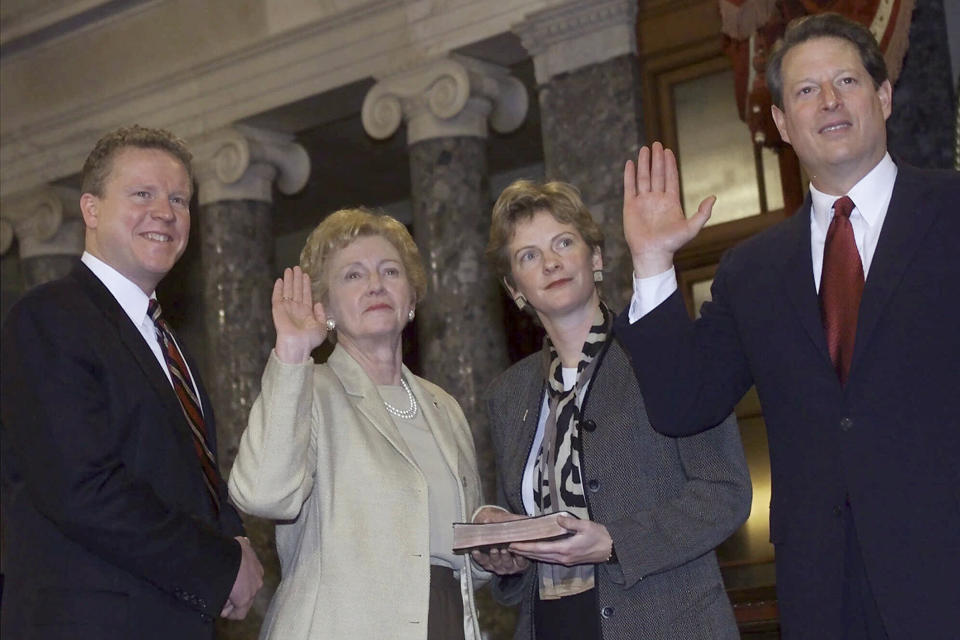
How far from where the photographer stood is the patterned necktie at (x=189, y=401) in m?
3.52

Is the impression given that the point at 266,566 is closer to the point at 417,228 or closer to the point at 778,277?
the point at 417,228

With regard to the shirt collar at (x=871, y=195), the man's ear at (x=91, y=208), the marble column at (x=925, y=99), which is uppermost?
the marble column at (x=925, y=99)

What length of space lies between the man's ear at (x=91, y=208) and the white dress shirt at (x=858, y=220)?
1.58 m

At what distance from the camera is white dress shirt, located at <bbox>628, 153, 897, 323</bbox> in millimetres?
2887

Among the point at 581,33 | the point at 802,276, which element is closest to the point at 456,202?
the point at 581,33

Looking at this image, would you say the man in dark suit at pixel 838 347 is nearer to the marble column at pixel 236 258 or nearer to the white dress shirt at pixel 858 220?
the white dress shirt at pixel 858 220

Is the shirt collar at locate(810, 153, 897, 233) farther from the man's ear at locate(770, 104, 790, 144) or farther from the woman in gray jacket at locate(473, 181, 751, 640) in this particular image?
the woman in gray jacket at locate(473, 181, 751, 640)

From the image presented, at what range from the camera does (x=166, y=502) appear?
337cm

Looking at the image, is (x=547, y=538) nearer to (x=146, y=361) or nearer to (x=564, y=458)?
(x=564, y=458)

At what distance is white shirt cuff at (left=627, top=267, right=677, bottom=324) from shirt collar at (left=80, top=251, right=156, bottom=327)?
1.40 meters

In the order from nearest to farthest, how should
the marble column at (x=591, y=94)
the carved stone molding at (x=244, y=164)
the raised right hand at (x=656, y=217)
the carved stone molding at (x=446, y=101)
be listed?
1. the raised right hand at (x=656, y=217)
2. the marble column at (x=591, y=94)
3. the carved stone molding at (x=446, y=101)
4. the carved stone molding at (x=244, y=164)

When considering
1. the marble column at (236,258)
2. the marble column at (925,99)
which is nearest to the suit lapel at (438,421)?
the marble column at (925,99)

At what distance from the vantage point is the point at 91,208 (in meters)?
3.72

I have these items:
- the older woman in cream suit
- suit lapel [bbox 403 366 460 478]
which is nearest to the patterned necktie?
the older woman in cream suit
